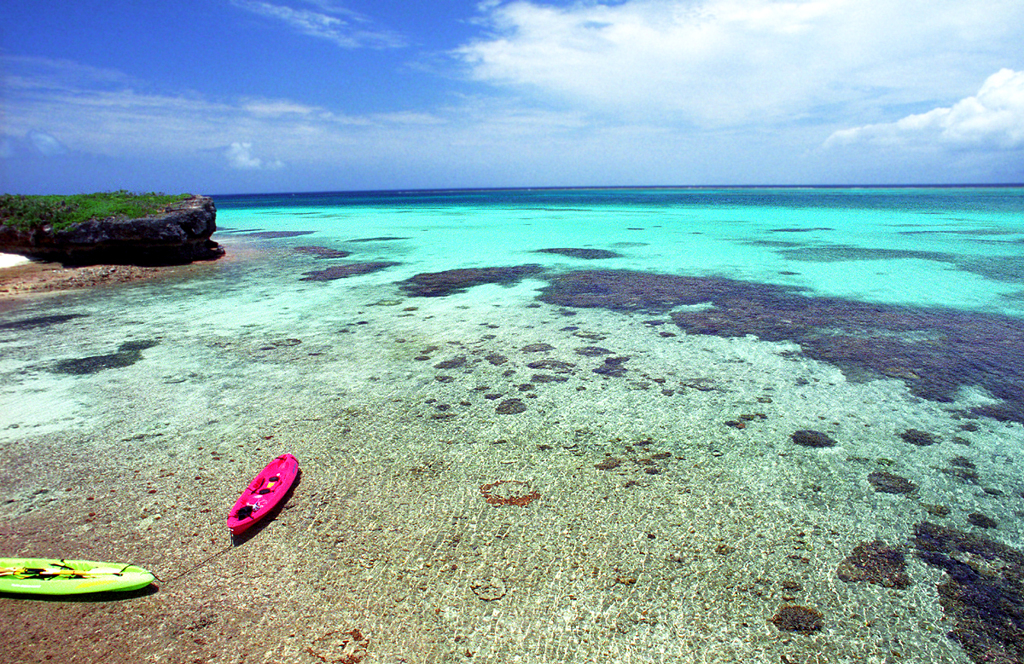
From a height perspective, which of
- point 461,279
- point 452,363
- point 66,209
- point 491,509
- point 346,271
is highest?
point 66,209

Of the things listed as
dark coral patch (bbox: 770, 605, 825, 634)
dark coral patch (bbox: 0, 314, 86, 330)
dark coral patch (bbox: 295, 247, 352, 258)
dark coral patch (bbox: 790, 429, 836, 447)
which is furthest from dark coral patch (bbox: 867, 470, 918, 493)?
dark coral patch (bbox: 295, 247, 352, 258)

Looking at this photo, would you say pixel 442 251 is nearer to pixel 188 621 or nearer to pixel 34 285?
pixel 34 285

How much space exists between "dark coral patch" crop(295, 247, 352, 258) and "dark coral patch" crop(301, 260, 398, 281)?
290cm

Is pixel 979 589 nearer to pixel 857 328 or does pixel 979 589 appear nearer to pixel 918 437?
pixel 918 437

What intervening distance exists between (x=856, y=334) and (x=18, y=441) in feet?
39.0

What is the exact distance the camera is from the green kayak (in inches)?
143

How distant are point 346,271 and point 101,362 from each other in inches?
363

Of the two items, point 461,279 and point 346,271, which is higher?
point 346,271

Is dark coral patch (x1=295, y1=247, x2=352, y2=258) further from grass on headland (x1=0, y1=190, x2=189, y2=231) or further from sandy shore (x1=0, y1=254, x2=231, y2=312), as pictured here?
grass on headland (x1=0, y1=190, x2=189, y2=231)

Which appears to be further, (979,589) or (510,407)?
(510,407)

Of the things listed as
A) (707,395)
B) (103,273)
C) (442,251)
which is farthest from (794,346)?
(103,273)

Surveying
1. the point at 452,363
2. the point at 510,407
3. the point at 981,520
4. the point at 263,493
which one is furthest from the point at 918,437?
the point at 263,493

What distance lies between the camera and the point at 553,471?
518cm

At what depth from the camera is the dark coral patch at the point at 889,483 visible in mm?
4793
